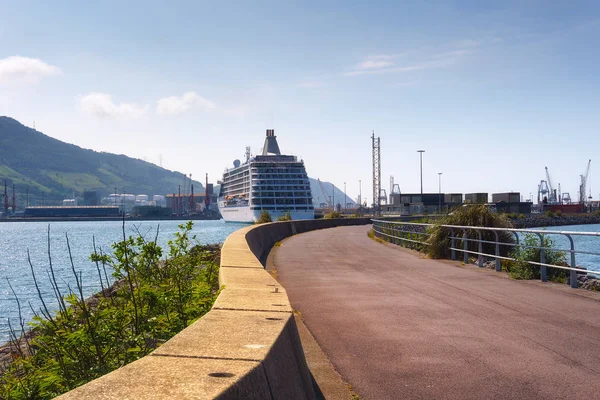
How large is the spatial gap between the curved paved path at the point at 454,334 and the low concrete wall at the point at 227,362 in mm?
1275

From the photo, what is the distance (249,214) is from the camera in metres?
114

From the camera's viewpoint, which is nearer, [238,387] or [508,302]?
[238,387]

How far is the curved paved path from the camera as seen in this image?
6184 mm

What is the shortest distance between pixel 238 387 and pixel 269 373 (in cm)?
69

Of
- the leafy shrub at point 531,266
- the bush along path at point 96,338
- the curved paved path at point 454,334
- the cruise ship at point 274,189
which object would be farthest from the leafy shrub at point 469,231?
the cruise ship at point 274,189

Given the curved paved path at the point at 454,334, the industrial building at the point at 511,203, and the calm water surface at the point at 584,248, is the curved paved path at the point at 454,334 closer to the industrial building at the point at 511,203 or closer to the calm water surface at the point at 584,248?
the calm water surface at the point at 584,248

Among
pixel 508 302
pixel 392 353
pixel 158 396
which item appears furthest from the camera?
pixel 508 302

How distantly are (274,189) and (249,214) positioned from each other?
6209mm

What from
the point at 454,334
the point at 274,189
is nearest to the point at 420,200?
the point at 274,189

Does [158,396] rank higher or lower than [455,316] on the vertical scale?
higher

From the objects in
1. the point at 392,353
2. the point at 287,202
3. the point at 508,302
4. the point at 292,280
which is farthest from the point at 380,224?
the point at 287,202

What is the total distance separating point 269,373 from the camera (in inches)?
147

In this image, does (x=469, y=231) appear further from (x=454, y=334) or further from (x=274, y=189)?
(x=274, y=189)

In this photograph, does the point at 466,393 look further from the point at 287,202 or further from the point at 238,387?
the point at 287,202
